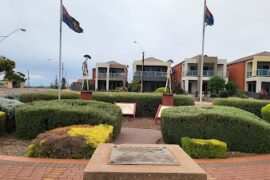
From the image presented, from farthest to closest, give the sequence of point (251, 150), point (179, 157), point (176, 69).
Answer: point (176, 69)
point (251, 150)
point (179, 157)

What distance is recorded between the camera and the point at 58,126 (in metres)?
10.2

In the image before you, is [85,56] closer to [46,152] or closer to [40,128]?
[40,128]

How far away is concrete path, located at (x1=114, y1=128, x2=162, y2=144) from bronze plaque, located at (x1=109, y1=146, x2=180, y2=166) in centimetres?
458

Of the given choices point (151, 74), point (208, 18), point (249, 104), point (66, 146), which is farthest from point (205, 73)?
point (66, 146)

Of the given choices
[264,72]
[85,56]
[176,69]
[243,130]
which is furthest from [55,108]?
[176,69]

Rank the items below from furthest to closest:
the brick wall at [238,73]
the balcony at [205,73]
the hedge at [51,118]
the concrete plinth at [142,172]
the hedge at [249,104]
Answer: the brick wall at [238,73] → the balcony at [205,73] → the hedge at [249,104] → the hedge at [51,118] → the concrete plinth at [142,172]

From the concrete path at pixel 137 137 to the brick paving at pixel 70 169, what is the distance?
3.18 m

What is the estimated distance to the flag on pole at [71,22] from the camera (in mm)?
17047

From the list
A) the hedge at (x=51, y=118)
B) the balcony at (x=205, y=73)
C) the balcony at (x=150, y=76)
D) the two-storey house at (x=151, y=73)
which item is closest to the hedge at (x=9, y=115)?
the hedge at (x=51, y=118)

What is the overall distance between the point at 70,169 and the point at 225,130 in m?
4.56

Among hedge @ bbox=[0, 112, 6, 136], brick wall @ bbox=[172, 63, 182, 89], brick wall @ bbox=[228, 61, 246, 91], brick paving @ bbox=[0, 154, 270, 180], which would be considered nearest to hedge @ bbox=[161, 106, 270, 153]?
brick paving @ bbox=[0, 154, 270, 180]

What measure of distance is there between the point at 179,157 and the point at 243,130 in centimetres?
448

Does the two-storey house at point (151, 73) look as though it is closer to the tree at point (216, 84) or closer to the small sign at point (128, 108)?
the tree at point (216, 84)

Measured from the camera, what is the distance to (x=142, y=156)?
5.41 metres
